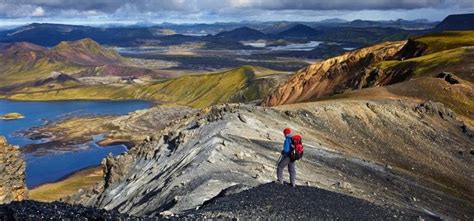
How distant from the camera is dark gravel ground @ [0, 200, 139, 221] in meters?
15.2

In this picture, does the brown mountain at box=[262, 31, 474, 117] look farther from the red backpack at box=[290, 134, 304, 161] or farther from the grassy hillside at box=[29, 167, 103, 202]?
the red backpack at box=[290, 134, 304, 161]

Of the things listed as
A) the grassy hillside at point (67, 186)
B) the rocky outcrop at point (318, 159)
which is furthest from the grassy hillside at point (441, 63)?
the grassy hillside at point (67, 186)

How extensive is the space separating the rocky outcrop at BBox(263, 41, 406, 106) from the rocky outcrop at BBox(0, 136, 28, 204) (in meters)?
61.2

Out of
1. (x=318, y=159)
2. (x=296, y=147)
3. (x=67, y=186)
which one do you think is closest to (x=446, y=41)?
(x=67, y=186)

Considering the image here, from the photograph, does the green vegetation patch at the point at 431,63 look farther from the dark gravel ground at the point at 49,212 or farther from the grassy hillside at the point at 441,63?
the dark gravel ground at the point at 49,212

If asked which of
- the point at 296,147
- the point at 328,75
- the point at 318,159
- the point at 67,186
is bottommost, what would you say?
the point at 67,186

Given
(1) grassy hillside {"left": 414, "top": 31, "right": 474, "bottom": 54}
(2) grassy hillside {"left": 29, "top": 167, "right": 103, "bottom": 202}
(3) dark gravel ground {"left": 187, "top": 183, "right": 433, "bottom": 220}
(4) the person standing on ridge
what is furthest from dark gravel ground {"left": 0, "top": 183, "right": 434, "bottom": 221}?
(1) grassy hillside {"left": 414, "top": 31, "right": 474, "bottom": 54}

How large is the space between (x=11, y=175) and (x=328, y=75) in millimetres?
71799

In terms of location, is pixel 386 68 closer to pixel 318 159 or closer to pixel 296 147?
pixel 318 159

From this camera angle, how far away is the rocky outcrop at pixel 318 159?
30750mm

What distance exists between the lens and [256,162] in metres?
33.0

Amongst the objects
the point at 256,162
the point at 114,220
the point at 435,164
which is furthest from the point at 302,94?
the point at 114,220

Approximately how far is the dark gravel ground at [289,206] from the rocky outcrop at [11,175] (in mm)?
29401

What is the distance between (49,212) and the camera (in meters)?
15.6
